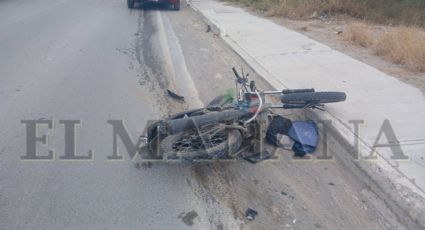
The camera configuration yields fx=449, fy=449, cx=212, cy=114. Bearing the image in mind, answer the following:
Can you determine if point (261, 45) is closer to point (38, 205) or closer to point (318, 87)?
point (318, 87)

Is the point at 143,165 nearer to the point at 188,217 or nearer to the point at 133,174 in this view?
the point at 133,174

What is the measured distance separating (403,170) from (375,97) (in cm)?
214

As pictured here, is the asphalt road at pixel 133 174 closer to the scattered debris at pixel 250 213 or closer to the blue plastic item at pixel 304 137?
the scattered debris at pixel 250 213

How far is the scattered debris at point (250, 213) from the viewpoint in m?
3.58

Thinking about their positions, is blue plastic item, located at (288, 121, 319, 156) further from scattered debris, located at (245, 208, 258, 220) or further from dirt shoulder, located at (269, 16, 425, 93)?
dirt shoulder, located at (269, 16, 425, 93)

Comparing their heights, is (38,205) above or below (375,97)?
below

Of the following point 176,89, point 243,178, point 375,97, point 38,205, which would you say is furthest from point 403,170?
point 176,89

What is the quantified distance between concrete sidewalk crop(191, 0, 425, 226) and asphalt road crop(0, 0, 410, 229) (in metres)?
0.36

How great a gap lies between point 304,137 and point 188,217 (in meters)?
1.81

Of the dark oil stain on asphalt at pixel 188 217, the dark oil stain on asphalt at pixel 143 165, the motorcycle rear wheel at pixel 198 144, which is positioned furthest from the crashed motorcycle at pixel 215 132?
the dark oil stain on asphalt at pixel 188 217

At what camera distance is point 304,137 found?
15.8 ft

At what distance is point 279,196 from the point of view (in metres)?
3.94

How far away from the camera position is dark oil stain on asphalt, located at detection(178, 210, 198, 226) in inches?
138

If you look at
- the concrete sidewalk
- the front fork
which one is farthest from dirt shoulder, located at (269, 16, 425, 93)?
the front fork
